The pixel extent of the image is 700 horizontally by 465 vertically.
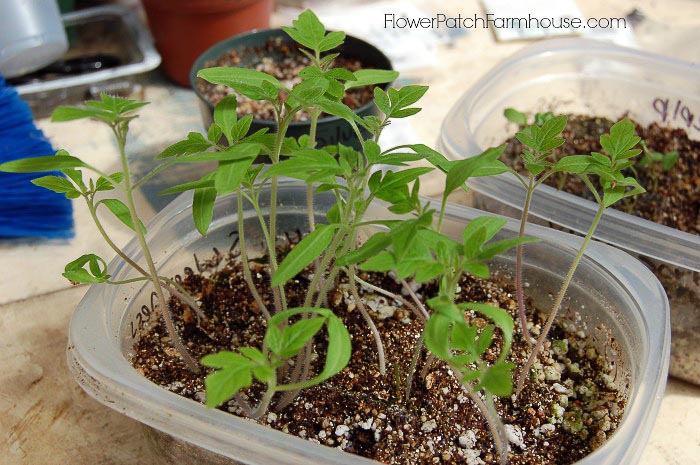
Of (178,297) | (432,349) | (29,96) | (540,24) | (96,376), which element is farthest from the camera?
(540,24)

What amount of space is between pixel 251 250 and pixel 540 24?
3.06ft

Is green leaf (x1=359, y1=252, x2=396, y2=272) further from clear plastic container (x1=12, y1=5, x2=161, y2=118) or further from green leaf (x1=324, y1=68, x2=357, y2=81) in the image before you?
clear plastic container (x1=12, y1=5, x2=161, y2=118)

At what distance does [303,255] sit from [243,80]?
165mm

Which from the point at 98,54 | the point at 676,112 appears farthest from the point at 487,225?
the point at 98,54

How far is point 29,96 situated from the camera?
121 centimetres

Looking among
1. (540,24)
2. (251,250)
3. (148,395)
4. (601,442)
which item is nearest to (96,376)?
(148,395)

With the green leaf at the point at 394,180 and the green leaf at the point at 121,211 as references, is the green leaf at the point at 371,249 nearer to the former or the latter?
the green leaf at the point at 394,180

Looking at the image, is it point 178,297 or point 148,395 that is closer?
point 148,395

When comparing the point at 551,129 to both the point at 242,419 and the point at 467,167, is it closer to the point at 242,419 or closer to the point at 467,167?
the point at 467,167

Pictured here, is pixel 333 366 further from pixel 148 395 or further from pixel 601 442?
pixel 601 442

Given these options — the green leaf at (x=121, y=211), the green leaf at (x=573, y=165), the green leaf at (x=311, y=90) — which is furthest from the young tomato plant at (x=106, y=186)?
the green leaf at (x=573, y=165)

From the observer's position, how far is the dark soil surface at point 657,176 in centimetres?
96

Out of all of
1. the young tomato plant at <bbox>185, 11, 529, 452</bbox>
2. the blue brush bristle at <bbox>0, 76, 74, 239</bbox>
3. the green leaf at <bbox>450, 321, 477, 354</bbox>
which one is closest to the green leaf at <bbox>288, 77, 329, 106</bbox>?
the young tomato plant at <bbox>185, 11, 529, 452</bbox>

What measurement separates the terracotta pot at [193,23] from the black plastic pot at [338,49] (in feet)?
0.26
